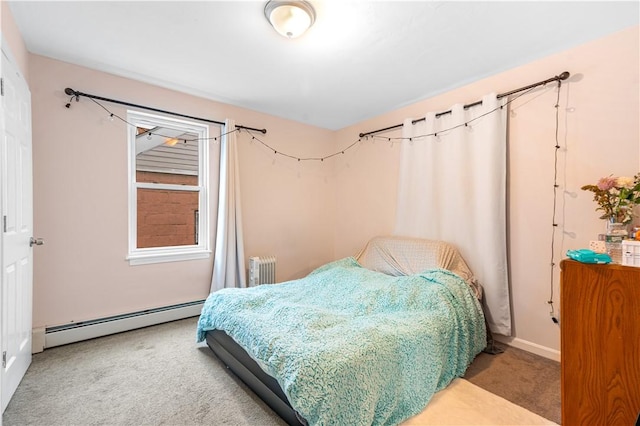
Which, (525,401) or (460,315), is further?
(460,315)

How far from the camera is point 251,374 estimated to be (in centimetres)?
181

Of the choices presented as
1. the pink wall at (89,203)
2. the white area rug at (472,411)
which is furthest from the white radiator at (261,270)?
the white area rug at (472,411)

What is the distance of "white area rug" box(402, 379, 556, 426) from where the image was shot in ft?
5.18

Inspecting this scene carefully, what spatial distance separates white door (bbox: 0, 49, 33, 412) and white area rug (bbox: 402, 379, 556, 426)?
2.35 meters

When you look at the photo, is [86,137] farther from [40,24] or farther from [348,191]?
[348,191]

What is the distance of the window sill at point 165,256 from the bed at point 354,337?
1006 mm

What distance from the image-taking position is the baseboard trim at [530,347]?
2.27 meters

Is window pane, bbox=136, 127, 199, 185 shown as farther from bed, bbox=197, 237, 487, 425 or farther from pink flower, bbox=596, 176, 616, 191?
pink flower, bbox=596, 176, 616, 191

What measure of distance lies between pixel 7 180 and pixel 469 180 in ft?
11.4

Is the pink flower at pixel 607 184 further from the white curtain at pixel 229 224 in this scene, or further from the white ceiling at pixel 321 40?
the white curtain at pixel 229 224

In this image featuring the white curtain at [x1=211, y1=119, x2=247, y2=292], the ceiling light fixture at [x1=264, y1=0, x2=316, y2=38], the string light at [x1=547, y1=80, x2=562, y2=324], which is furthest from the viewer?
the white curtain at [x1=211, y1=119, x2=247, y2=292]

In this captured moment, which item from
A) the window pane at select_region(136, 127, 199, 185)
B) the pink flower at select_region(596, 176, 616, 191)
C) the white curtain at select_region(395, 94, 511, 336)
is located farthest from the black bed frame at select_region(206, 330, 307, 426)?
the pink flower at select_region(596, 176, 616, 191)

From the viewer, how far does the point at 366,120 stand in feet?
12.8

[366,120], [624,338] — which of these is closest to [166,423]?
[624,338]
